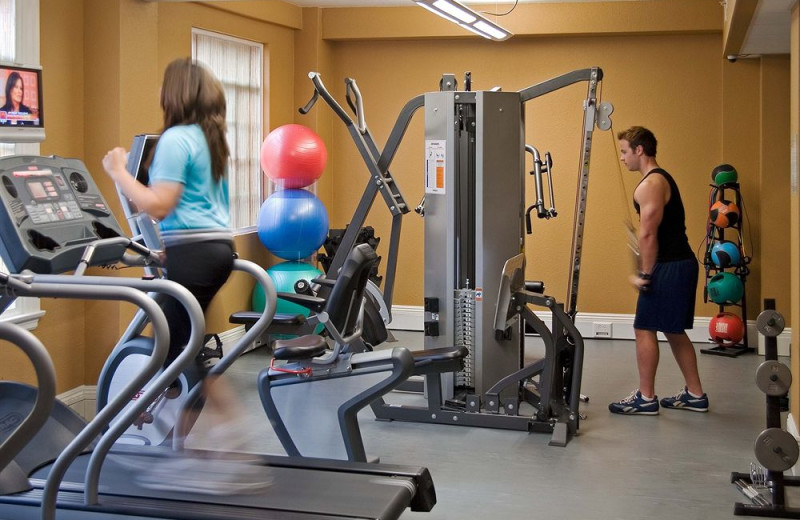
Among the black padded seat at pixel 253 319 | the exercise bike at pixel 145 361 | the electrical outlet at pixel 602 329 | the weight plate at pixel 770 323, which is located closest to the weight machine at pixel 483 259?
the black padded seat at pixel 253 319

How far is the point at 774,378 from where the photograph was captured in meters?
3.86

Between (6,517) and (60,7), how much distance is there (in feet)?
9.76

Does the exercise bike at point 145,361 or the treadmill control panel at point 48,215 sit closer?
the treadmill control panel at point 48,215

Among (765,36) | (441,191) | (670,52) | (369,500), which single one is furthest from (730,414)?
(670,52)

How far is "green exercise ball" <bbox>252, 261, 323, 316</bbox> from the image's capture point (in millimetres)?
6828

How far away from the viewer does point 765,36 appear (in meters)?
6.23

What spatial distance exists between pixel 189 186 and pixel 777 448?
2442mm

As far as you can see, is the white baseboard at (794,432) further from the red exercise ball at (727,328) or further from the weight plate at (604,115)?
the red exercise ball at (727,328)

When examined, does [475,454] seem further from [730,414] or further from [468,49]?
[468,49]

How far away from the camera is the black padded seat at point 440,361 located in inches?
183

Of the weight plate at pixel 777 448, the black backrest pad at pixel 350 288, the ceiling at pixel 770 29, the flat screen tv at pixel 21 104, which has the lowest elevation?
the weight plate at pixel 777 448

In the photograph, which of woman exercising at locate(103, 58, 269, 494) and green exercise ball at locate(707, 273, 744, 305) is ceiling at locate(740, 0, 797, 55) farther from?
woman exercising at locate(103, 58, 269, 494)

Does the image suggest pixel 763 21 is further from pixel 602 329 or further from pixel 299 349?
pixel 299 349

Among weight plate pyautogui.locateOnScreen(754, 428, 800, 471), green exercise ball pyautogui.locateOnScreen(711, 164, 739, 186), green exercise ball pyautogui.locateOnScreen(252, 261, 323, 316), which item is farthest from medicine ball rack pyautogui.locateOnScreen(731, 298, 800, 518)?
green exercise ball pyautogui.locateOnScreen(252, 261, 323, 316)
